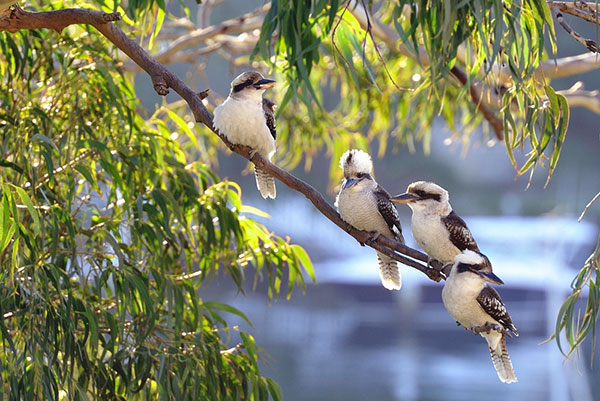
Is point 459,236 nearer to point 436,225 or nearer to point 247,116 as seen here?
point 436,225

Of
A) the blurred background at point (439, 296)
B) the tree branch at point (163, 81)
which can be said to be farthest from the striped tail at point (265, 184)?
the blurred background at point (439, 296)

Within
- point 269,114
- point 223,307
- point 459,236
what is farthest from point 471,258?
point 223,307

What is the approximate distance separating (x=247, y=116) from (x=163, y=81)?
38 cm

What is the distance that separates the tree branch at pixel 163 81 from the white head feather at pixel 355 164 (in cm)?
37

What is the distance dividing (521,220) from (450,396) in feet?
8.69

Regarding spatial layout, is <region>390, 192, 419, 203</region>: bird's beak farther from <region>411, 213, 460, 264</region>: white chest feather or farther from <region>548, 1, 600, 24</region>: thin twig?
<region>548, 1, 600, 24</region>: thin twig

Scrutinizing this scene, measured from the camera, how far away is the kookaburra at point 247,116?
2.09 metres

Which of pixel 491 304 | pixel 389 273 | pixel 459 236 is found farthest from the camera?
pixel 389 273

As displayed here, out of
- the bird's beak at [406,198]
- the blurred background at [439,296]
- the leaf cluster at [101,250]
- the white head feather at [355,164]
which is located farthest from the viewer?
the blurred background at [439,296]

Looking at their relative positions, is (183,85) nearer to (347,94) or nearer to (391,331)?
(347,94)

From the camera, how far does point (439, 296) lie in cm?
1110

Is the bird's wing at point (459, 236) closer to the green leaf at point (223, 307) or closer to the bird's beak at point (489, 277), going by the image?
the bird's beak at point (489, 277)

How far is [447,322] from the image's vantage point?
1195 cm

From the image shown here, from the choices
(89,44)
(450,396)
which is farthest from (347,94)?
(450,396)
